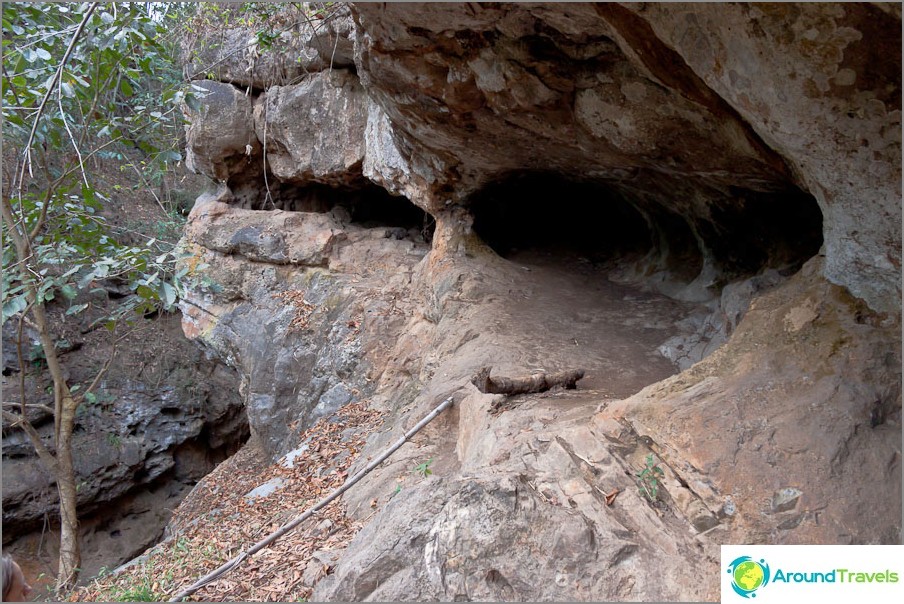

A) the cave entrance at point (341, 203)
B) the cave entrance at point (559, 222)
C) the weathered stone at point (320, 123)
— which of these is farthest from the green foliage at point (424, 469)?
the cave entrance at point (341, 203)

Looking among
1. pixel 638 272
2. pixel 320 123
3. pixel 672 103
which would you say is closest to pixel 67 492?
pixel 320 123

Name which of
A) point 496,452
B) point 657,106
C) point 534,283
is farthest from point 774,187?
point 496,452

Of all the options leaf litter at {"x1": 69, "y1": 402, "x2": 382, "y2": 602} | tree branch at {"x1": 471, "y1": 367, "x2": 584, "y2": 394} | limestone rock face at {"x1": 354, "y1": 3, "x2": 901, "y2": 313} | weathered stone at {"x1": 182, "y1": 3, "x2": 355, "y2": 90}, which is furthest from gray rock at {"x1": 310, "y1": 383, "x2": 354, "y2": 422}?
weathered stone at {"x1": 182, "y1": 3, "x2": 355, "y2": 90}

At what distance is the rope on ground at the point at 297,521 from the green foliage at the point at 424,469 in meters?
0.20

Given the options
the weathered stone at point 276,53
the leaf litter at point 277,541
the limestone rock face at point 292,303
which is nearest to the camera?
the leaf litter at point 277,541

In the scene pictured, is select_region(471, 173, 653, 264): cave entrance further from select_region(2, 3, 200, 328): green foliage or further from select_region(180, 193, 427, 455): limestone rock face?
select_region(2, 3, 200, 328): green foliage

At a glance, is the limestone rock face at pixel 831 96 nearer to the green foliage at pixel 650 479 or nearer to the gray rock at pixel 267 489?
the green foliage at pixel 650 479

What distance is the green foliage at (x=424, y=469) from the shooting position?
4043 mm

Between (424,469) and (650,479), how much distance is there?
1.79m

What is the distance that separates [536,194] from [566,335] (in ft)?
14.4

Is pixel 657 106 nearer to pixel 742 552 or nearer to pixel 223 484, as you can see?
pixel 742 552

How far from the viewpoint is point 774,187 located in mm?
4879

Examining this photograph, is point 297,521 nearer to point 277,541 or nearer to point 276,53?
point 277,541

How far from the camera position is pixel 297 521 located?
393 cm
